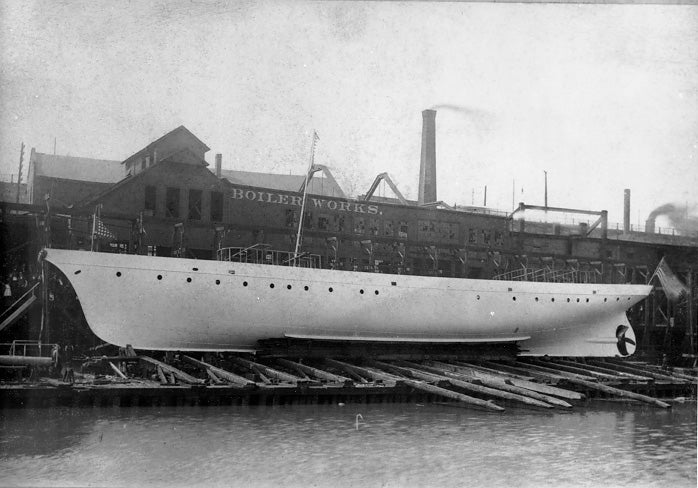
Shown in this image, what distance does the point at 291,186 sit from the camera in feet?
118

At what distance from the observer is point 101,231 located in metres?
18.7

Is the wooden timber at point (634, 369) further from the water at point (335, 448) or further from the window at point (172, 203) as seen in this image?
the window at point (172, 203)

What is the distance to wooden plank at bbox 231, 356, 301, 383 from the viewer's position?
45.9ft

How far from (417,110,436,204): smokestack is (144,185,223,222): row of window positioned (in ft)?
31.9

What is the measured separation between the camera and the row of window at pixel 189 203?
19594 millimetres

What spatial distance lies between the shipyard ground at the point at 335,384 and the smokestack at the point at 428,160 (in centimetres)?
935

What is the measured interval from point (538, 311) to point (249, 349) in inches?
372

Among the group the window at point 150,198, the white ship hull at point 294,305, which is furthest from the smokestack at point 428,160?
the window at point 150,198

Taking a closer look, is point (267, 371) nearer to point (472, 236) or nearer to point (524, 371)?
point (524, 371)

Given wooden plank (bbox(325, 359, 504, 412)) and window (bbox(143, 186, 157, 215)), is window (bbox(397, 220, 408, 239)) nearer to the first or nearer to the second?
wooden plank (bbox(325, 359, 504, 412))

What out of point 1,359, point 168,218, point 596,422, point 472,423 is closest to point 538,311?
point 596,422

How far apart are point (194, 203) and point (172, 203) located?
2.14 feet

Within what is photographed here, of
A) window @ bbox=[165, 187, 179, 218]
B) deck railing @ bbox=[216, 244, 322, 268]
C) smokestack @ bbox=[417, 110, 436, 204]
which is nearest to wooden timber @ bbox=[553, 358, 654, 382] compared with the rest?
deck railing @ bbox=[216, 244, 322, 268]

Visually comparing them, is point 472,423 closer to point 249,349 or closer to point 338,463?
point 338,463
